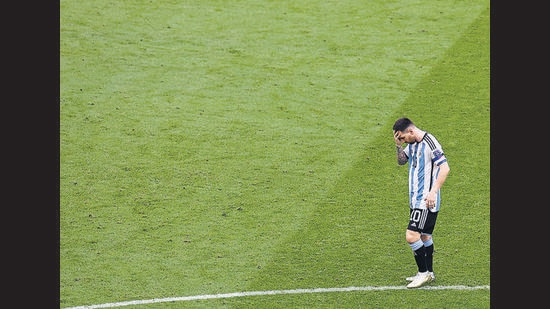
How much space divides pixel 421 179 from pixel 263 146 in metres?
4.02

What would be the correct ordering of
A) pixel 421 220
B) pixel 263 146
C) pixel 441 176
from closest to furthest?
pixel 441 176, pixel 421 220, pixel 263 146

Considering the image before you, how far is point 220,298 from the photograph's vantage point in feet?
36.3

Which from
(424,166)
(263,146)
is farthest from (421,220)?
(263,146)

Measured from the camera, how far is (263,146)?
1476 cm

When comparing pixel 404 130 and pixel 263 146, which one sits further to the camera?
pixel 263 146

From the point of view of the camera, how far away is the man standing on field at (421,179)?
11008 millimetres

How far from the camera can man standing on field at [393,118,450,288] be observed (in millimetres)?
11008

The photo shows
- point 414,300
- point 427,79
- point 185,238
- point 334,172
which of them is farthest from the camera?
point 427,79

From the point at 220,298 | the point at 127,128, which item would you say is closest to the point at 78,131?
the point at 127,128

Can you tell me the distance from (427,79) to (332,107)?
65.7 inches

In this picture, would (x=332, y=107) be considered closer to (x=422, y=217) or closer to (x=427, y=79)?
(x=427, y=79)

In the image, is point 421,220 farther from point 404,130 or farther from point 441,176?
point 404,130

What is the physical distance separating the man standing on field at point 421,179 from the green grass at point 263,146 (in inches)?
20.2

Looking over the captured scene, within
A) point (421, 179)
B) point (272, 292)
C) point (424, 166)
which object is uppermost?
A: point (424, 166)
